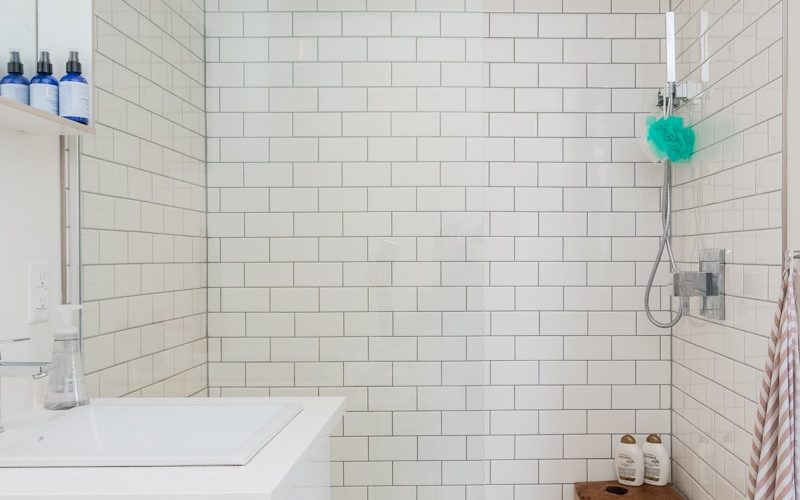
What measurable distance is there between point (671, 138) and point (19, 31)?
6.13 ft

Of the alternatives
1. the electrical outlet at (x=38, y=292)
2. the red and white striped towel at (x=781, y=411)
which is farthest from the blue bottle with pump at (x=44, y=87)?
the red and white striped towel at (x=781, y=411)

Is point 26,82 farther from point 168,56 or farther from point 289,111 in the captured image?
point 289,111

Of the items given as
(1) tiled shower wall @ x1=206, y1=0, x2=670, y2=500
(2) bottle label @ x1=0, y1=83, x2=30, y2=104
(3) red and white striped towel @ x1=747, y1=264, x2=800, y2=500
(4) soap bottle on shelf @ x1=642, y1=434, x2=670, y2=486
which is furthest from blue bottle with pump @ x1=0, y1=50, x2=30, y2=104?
(4) soap bottle on shelf @ x1=642, y1=434, x2=670, y2=486

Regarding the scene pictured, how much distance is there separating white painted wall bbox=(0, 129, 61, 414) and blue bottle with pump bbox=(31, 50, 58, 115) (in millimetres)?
107

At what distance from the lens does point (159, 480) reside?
102 centimetres

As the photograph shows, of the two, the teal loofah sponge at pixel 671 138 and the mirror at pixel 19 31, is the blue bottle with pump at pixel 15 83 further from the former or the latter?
the teal loofah sponge at pixel 671 138

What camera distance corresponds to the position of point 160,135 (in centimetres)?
180

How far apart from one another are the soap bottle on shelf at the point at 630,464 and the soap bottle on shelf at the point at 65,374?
1.68 meters

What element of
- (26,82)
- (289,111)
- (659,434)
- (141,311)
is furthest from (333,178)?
(659,434)

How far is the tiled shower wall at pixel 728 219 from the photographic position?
5.36ft

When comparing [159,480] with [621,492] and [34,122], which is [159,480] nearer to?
[34,122]

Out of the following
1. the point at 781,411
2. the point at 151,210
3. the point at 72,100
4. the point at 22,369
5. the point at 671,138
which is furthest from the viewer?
the point at 671,138

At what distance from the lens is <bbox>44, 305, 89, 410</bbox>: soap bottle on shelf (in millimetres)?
1452

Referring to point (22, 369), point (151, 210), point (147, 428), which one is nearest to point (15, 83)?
point (151, 210)
